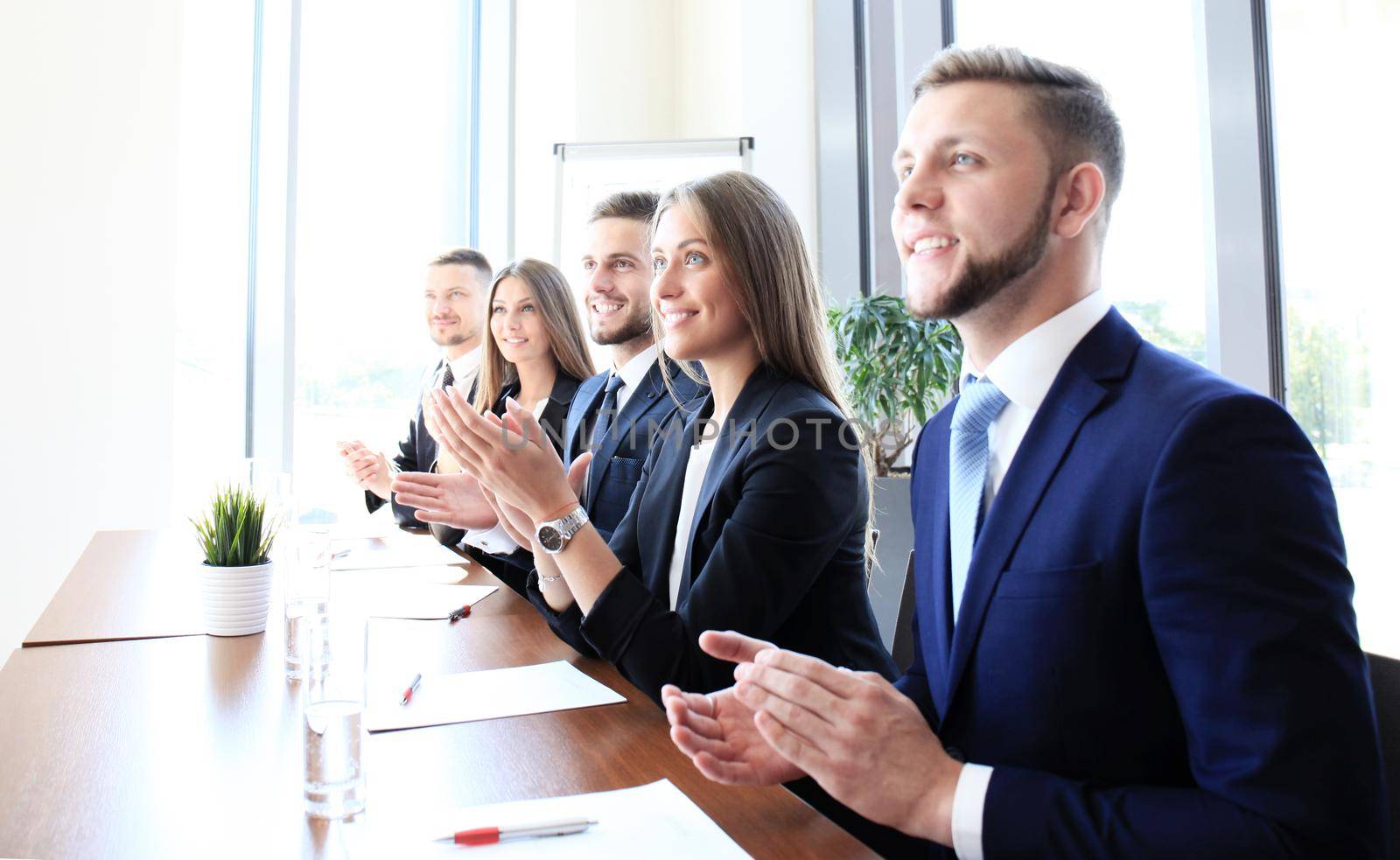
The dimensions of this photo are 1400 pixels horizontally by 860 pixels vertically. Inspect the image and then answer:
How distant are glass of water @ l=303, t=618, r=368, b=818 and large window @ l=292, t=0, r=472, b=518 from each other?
429cm

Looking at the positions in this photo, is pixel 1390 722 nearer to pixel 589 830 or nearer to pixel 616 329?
pixel 589 830

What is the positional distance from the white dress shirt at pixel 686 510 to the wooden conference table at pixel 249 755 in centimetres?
25

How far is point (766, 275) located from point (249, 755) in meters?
1.19

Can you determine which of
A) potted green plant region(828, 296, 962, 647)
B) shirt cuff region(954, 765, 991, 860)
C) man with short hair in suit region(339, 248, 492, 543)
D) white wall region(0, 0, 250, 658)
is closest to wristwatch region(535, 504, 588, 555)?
shirt cuff region(954, 765, 991, 860)

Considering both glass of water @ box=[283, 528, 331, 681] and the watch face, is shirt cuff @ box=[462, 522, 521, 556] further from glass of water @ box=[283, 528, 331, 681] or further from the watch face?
the watch face

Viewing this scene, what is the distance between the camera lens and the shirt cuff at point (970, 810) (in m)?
0.92

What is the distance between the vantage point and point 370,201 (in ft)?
18.1

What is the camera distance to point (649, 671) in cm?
140

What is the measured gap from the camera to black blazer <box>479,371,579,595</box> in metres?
2.43

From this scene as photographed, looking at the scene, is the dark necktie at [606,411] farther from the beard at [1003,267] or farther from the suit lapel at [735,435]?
the beard at [1003,267]

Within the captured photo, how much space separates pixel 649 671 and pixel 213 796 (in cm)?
58

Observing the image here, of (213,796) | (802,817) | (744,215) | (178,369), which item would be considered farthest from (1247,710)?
(178,369)

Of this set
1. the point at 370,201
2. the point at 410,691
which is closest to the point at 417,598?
the point at 410,691

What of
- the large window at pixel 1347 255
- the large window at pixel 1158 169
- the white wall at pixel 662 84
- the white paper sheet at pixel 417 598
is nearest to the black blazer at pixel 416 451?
the white paper sheet at pixel 417 598
